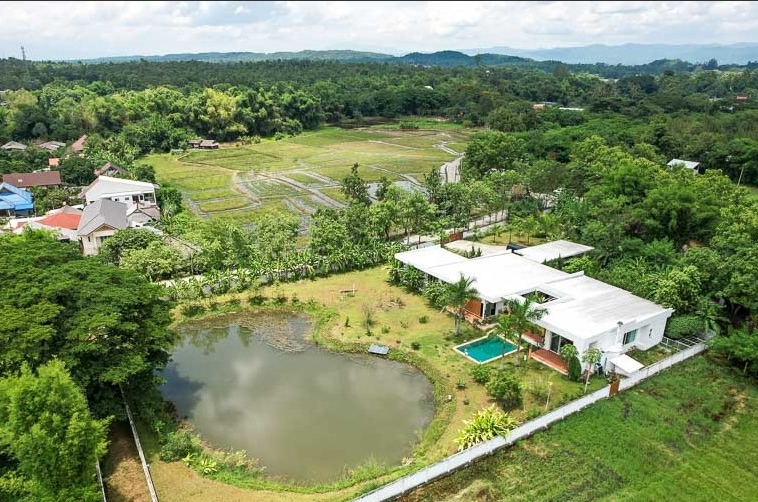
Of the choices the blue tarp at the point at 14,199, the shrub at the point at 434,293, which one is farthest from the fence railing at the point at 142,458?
the blue tarp at the point at 14,199

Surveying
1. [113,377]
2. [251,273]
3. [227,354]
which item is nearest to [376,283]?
[251,273]

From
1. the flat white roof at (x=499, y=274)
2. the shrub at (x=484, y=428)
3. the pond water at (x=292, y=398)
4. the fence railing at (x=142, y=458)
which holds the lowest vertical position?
the pond water at (x=292, y=398)

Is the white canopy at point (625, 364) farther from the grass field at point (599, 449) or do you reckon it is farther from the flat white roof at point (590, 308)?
the flat white roof at point (590, 308)

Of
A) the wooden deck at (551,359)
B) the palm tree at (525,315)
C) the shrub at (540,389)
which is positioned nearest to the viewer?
the shrub at (540,389)

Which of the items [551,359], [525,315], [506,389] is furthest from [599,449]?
[525,315]

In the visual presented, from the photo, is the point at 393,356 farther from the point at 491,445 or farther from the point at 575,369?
the point at 575,369

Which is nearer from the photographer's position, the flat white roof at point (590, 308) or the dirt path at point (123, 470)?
the dirt path at point (123, 470)
